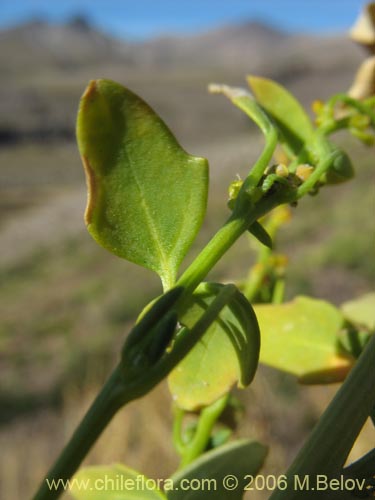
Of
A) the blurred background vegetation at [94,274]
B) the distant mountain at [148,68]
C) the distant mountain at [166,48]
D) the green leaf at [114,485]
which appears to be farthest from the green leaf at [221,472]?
the distant mountain at [166,48]

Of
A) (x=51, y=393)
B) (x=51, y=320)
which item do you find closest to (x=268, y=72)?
(x=51, y=320)

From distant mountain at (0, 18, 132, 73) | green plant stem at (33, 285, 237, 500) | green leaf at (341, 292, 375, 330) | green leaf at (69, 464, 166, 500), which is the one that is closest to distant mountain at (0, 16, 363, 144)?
distant mountain at (0, 18, 132, 73)

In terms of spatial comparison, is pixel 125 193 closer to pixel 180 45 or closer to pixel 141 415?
pixel 141 415

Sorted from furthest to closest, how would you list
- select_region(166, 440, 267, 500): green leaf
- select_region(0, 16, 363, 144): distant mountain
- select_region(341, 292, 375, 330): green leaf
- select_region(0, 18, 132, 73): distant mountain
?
1. select_region(0, 18, 132, 73): distant mountain
2. select_region(0, 16, 363, 144): distant mountain
3. select_region(341, 292, 375, 330): green leaf
4. select_region(166, 440, 267, 500): green leaf

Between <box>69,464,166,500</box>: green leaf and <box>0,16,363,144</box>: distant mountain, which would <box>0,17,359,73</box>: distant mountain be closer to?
<box>0,16,363,144</box>: distant mountain

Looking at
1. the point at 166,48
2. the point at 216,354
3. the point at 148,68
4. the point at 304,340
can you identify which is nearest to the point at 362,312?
the point at 304,340

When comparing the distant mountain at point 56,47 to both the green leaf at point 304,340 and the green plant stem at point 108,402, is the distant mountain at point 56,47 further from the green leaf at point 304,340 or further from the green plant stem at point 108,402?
the green plant stem at point 108,402
